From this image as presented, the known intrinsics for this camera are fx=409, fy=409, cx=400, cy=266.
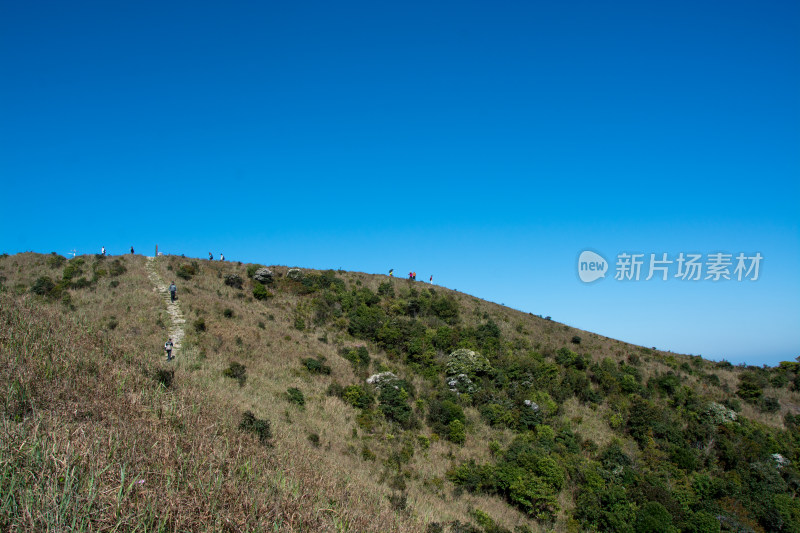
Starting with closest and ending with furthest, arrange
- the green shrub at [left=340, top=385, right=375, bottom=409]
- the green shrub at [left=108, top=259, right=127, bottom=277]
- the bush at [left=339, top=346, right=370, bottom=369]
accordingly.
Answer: the green shrub at [left=340, top=385, right=375, bottom=409] < the bush at [left=339, top=346, right=370, bottom=369] < the green shrub at [left=108, top=259, right=127, bottom=277]

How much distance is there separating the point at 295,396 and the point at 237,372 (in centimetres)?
333

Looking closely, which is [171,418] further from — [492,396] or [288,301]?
[288,301]

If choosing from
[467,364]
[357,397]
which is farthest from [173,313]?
[467,364]

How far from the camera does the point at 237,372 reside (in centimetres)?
2166

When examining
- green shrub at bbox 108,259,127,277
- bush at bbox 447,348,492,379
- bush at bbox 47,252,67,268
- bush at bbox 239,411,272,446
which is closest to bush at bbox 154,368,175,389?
bush at bbox 239,411,272,446

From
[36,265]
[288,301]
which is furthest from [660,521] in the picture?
[36,265]

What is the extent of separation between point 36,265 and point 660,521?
50.1 metres

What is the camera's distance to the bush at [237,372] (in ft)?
69.2

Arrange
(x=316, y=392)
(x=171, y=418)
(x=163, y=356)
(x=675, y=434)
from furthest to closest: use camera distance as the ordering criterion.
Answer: (x=675, y=434) < (x=316, y=392) < (x=163, y=356) < (x=171, y=418)

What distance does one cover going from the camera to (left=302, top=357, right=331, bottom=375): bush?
25734mm

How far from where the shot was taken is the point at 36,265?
3712cm

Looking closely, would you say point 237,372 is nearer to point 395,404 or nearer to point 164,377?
point 395,404

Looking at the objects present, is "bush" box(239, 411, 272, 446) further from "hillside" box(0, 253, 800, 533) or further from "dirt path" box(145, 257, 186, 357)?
"dirt path" box(145, 257, 186, 357)

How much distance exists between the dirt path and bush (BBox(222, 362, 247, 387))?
2.85 m
